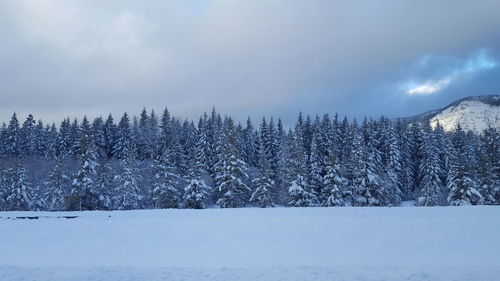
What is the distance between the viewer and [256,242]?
832 inches

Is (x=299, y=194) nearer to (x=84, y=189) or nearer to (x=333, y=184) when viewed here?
(x=333, y=184)

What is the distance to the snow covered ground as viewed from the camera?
565 inches

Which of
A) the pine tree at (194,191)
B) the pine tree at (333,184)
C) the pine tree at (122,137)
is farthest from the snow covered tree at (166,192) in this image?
the pine tree at (122,137)

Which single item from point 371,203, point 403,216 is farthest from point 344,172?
point 403,216

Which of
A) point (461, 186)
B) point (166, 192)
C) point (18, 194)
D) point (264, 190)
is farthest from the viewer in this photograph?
point (18, 194)

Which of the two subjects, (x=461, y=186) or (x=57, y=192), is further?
(x=57, y=192)

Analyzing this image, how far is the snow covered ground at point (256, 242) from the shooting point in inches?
565

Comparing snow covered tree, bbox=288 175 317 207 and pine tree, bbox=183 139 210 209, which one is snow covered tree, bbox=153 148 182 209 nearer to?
pine tree, bbox=183 139 210 209

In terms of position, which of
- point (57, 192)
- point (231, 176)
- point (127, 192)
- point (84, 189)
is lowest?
point (127, 192)

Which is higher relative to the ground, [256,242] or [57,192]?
[57,192]

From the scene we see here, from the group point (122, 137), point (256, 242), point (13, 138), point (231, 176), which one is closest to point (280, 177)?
point (231, 176)

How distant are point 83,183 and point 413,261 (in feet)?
120

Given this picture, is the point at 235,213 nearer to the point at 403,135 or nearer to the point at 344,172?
the point at 344,172

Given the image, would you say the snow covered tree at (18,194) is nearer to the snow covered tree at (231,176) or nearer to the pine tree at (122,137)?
the snow covered tree at (231,176)
